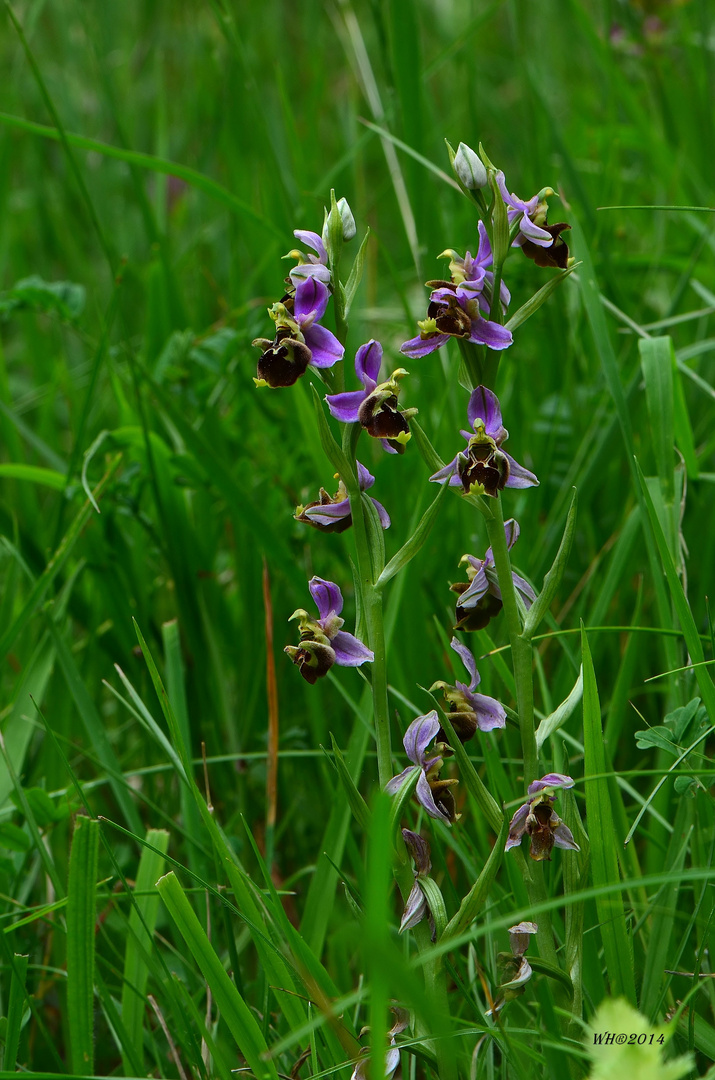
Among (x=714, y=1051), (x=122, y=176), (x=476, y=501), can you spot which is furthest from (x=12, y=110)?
(x=714, y=1051)

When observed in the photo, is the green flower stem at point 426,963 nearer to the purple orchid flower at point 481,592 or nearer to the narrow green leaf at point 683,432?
the purple orchid flower at point 481,592

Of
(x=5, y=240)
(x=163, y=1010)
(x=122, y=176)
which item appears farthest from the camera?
(x=122, y=176)

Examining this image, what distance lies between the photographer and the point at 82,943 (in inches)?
45.7

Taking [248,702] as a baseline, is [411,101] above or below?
above

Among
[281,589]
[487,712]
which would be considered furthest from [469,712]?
[281,589]

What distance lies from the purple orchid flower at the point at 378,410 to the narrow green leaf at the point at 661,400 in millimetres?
652

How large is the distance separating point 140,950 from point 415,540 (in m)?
0.62

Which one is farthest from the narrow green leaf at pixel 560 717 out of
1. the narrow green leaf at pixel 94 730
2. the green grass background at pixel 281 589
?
the narrow green leaf at pixel 94 730

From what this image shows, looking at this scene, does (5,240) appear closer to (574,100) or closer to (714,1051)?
(574,100)

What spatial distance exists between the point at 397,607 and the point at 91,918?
2.34 ft

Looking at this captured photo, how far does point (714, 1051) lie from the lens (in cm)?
114

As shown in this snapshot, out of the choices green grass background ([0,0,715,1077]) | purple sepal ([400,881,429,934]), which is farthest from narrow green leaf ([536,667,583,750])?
purple sepal ([400,881,429,934])

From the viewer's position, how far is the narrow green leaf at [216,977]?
3.65 feet

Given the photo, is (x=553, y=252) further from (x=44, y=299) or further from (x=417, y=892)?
(x=44, y=299)
